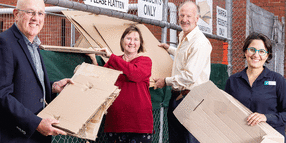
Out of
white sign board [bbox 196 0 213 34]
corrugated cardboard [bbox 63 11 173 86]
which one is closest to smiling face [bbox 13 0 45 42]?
corrugated cardboard [bbox 63 11 173 86]

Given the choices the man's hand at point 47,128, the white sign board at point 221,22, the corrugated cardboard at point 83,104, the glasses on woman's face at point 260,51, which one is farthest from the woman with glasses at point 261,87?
the white sign board at point 221,22

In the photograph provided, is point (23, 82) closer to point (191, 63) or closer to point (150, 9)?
point (191, 63)

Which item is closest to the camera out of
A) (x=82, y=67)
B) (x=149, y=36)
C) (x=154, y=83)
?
(x=82, y=67)

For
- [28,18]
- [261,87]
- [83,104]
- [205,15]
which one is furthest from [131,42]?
[205,15]

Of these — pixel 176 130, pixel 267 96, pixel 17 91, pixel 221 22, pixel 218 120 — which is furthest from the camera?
pixel 221 22

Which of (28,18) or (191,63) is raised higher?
(28,18)

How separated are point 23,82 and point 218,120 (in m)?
1.37

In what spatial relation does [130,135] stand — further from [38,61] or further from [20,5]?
[20,5]

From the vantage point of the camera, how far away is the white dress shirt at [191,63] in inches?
116

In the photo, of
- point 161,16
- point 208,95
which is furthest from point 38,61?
point 161,16

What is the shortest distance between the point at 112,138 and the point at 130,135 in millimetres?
167

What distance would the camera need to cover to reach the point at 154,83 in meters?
3.15

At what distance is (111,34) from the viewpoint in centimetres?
309

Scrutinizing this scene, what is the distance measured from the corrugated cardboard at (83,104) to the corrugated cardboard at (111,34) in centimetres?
83
